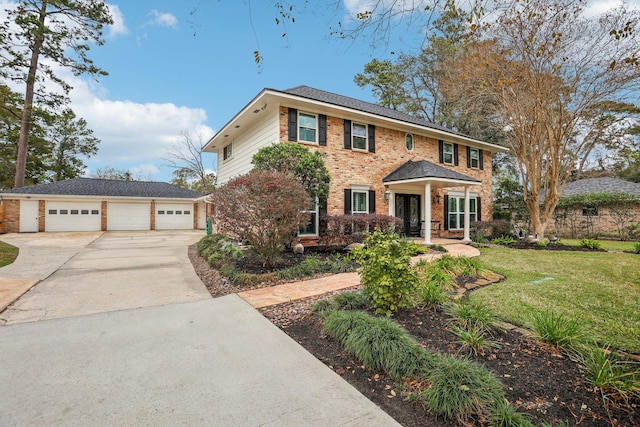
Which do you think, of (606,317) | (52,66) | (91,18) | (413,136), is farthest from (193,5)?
(52,66)

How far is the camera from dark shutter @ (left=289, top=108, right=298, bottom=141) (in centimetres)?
961

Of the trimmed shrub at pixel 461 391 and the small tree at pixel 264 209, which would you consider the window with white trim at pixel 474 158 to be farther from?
the trimmed shrub at pixel 461 391

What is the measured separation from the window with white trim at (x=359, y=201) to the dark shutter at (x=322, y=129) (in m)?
2.21

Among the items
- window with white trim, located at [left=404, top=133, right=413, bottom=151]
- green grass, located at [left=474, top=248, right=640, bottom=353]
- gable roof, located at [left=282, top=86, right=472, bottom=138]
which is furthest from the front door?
green grass, located at [left=474, top=248, right=640, bottom=353]

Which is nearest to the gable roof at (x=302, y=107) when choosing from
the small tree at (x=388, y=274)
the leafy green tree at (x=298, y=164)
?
the leafy green tree at (x=298, y=164)

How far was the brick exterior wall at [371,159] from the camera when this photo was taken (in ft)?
34.1

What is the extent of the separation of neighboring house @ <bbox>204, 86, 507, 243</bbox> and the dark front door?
0.05 meters

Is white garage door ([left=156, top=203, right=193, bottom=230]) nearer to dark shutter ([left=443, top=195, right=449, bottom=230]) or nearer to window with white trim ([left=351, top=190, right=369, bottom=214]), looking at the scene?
window with white trim ([left=351, top=190, right=369, bottom=214])

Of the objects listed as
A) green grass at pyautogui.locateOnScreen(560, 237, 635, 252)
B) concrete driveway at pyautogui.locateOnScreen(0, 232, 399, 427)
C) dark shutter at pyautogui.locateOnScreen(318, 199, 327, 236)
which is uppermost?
dark shutter at pyautogui.locateOnScreen(318, 199, 327, 236)

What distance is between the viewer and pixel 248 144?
12.0 metres

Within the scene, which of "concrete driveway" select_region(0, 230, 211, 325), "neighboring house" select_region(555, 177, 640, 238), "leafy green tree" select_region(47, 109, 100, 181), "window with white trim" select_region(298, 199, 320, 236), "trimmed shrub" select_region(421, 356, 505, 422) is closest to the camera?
"trimmed shrub" select_region(421, 356, 505, 422)

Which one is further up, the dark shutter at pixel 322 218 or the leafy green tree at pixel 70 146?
the leafy green tree at pixel 70 146

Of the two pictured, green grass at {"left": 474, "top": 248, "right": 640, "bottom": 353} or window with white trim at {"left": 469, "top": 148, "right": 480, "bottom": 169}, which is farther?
window with white trim at {"left": 469, "top": 148, "right": 480, "bottom": 169}

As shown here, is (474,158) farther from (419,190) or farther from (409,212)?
(409,212)
